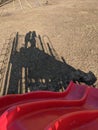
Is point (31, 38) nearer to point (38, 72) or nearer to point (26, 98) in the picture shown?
point (38, 72)

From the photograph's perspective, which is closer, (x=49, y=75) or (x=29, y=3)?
(x=49, y=75)

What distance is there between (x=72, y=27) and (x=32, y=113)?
913 centimetres

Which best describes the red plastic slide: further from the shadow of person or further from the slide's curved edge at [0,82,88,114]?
the shadow of person

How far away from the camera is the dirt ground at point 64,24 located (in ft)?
34.3

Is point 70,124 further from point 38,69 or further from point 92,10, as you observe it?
point 92,10

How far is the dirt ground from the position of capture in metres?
10.5

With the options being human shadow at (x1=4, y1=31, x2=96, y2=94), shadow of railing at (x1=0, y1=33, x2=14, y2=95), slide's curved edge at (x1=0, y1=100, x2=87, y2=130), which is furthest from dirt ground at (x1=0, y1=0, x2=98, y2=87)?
slide's curved edge at (x1=0, y1=100, x2=87, y2=130)

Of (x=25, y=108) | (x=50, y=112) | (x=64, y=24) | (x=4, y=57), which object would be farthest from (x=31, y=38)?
(x=25, y=108)

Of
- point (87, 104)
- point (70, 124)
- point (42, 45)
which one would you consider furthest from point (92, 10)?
point (70, 124)

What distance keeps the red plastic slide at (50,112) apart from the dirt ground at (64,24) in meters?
3.53

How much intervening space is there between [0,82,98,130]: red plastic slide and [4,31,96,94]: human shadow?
2.17 meters

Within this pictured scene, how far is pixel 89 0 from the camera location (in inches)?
755

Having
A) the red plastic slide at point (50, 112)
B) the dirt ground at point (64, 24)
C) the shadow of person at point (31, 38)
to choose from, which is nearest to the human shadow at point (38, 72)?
the shadow of person at point (31, 38)

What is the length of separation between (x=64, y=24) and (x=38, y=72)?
537 cm
